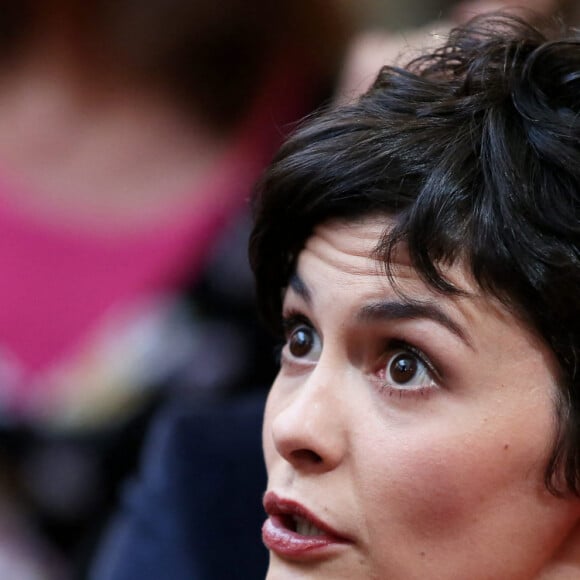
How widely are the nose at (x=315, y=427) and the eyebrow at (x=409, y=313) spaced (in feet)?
0.22

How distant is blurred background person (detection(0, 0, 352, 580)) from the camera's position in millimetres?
1756

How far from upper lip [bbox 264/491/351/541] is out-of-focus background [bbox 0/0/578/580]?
2.09ft

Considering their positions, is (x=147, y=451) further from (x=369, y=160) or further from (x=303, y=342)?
(x=369, y=160)

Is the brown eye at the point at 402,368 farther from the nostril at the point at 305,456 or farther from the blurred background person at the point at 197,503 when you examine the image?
the blurred background person at the point at 197,503

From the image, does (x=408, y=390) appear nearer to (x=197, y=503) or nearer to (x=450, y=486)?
(x=450, y=486)

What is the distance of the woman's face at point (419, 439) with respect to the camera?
0.93 meters

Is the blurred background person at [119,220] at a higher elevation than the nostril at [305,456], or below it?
below

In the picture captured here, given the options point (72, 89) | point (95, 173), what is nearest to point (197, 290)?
point (95, 173)

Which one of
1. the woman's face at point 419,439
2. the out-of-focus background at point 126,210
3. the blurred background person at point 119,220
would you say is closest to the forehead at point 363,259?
the woman's face at point 419,439

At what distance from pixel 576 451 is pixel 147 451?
672 mm

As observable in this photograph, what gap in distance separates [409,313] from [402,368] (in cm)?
5

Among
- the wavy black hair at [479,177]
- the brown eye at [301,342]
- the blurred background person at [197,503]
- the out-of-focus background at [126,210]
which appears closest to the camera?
the wavy black hair at [479,177]

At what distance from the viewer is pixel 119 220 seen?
1.93 m

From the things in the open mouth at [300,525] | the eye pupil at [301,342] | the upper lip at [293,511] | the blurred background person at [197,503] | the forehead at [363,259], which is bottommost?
the blurred background person at [197,503]
